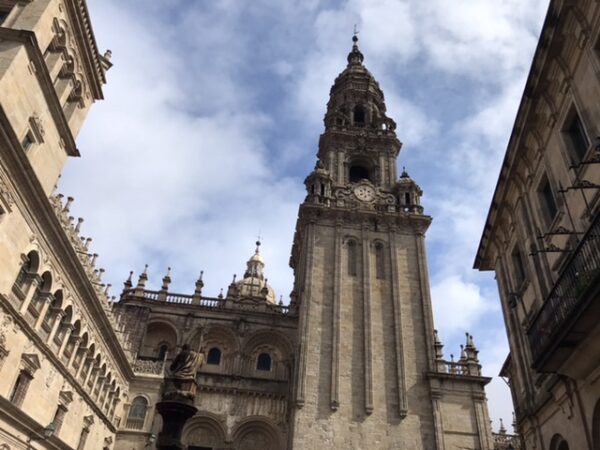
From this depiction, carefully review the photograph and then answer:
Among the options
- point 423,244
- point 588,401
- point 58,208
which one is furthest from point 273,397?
point 588,401

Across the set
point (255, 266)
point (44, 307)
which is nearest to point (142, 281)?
point (44, 307)

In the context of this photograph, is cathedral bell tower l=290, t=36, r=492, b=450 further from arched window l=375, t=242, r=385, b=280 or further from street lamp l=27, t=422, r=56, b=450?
street lamp l=27, t=422, r=56, b=450

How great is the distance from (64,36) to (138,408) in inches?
821

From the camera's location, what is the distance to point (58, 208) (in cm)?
1925

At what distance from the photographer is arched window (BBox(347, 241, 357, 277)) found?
36.1m

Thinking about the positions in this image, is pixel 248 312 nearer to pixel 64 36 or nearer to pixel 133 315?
pixel 133 315

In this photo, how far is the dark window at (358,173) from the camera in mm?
44812

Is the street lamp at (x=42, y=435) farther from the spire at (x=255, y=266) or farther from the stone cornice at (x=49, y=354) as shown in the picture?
the spire at (x=255, y=266)

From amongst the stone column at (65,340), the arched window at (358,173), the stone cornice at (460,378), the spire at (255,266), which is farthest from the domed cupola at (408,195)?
the spire at (255,266)

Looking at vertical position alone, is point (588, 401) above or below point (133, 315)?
below

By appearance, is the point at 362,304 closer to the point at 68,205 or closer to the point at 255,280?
the point at 68,205

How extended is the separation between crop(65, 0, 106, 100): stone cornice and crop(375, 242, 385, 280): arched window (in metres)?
21.7

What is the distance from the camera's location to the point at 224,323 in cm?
3497

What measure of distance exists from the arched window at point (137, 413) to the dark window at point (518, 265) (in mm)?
22668
